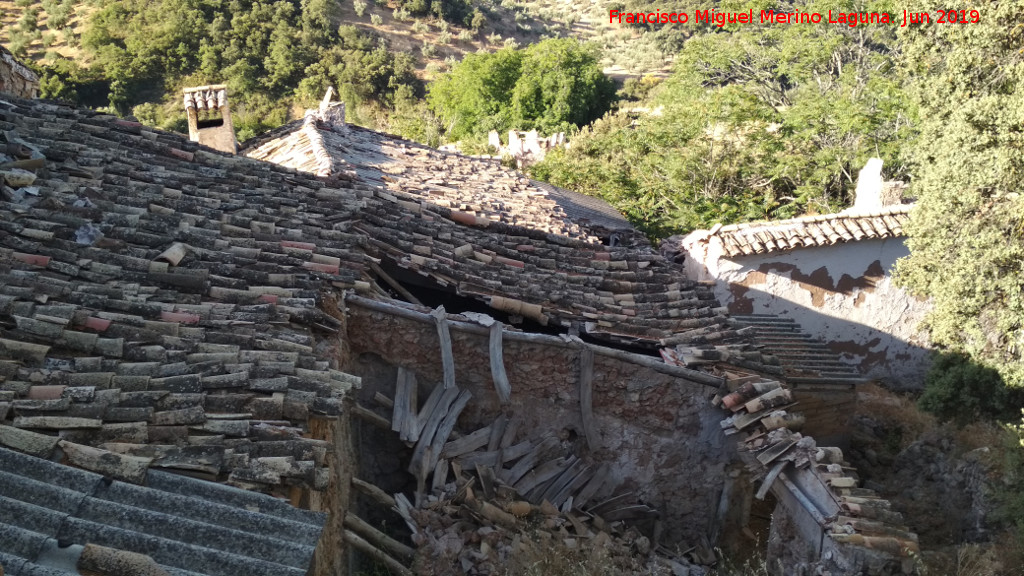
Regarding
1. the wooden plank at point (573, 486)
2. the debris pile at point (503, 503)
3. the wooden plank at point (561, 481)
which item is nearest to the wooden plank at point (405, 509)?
the debris pile at point (503, 503)

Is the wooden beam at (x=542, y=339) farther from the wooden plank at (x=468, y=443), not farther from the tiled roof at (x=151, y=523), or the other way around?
the tiled roof at (x=151, y=523)

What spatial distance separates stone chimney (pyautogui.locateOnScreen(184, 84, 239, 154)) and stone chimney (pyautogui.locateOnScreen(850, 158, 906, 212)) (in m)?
12.3

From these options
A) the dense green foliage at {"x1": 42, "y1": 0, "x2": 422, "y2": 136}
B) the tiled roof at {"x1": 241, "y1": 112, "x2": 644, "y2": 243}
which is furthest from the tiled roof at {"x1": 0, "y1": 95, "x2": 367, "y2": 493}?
the dense green foliage at {"x1": 42, "y1": 0, "x2": 422, "y2": 136}

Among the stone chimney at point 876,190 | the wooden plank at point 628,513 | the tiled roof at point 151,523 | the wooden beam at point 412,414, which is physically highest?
the tiled roof at point 151,523

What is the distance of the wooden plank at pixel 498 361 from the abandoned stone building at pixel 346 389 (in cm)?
3

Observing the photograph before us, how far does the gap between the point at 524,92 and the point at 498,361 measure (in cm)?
3175

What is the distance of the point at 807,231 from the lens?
14312mm

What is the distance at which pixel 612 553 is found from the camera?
7.53 meters

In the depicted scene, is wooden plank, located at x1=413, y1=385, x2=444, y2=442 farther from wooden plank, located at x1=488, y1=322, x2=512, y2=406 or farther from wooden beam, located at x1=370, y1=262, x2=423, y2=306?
wooden beam, located at x1=370, y1=262, x2=423, y2=306

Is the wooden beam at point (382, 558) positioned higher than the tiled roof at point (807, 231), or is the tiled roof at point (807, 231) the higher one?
the tiled roof at point (807, 231)

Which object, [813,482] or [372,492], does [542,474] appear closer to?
[372,492]

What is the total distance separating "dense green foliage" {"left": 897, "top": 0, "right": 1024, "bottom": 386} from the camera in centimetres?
977

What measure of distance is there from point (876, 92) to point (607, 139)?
28.4 ft

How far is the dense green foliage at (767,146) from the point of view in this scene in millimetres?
21766
